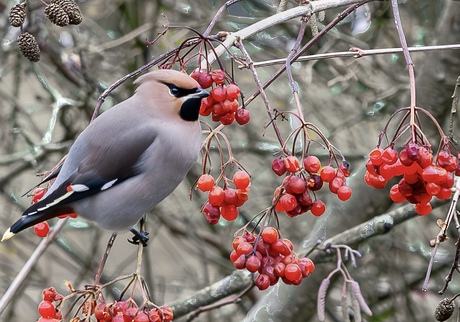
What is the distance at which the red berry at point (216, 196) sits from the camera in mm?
2115

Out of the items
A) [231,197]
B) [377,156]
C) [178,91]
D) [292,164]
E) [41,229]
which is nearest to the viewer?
[292,164]

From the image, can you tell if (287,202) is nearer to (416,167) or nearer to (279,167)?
(279,167)

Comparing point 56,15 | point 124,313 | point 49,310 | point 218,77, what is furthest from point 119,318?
point 56,15

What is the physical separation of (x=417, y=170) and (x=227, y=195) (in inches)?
19.8

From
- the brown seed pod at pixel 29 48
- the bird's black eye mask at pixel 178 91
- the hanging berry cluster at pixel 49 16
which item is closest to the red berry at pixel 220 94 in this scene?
the bird's black eye mask at pixel 178 91

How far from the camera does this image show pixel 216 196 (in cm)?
211

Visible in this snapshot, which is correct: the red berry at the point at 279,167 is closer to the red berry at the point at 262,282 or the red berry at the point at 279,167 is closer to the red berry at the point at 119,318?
the red berry at the point at 262,282

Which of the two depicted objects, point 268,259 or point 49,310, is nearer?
point 268,259

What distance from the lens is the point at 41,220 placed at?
2.34m

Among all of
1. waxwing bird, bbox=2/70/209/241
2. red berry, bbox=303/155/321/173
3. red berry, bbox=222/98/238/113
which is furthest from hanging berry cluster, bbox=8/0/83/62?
red berry, bbox=303/155/321/173

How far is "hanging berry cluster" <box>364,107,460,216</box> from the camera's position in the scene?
6.33ft

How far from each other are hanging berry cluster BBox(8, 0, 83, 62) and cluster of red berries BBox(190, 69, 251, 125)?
19.6 inches

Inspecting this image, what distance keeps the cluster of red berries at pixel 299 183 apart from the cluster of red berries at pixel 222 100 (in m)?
0.25

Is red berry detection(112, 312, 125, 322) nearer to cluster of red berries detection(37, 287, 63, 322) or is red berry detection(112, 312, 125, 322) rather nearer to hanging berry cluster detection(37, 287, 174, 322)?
hanging berry cluster detection(37, 287, 174, 322)
